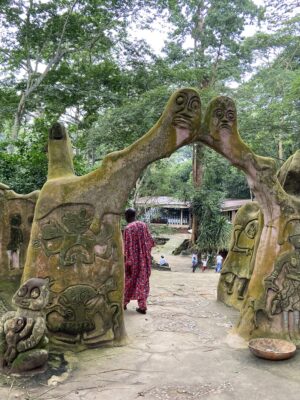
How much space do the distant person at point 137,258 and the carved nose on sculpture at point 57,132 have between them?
6.12 feet

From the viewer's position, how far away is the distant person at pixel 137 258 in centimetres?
714

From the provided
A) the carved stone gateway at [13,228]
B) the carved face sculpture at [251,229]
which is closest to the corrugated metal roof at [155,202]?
the carved face sculpture at [251,229]

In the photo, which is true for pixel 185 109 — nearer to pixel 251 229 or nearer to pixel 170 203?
pixel 251 229

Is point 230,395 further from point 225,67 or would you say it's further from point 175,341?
point 225,67

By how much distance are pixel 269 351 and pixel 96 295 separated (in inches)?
89.9

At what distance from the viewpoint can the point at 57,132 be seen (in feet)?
19.6

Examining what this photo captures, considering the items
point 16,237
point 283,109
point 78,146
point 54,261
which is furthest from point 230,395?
point 283,109

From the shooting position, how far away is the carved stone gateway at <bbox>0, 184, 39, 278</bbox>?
638 cm

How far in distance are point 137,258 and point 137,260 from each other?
0.04 meters

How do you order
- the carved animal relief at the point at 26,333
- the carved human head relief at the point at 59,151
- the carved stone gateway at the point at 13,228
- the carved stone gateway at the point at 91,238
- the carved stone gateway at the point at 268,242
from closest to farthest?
1. the carved animal relief at the point at 26,333
2. the carved stone gateway at the point at 91,238
3. the carved stone gateway at the point at 268,242
4. the carved human head relief at the point at 59,151
5. the carved stone gateway at the point at 13,228

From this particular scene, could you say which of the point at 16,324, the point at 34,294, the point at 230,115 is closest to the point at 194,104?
the point at 230,115

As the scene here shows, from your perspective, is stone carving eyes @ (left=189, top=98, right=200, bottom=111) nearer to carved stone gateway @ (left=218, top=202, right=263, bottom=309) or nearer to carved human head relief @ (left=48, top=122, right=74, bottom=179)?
carved human head relief @ (left=48, top=122, right=74, bottom=179)

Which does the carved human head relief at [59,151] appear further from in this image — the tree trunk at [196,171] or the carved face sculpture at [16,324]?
the tree trunk at [196,171]

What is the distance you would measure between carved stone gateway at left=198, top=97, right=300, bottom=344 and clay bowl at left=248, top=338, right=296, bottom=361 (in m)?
0.26
